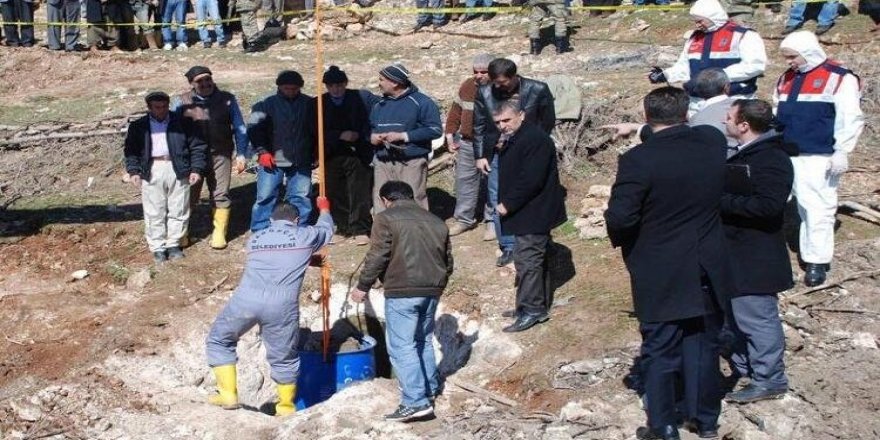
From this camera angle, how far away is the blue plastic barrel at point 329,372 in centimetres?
818

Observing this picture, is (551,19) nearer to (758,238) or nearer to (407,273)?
(407,273)

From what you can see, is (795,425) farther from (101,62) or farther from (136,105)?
(101,62)

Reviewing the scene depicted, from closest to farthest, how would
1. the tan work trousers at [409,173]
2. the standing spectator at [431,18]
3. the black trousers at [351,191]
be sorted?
the tan work trousers at [409,173] → the black trousers at [351,191] → the standing spectator at [431,18]

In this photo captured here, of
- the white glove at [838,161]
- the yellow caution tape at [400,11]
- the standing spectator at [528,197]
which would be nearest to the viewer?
the standing spectator at [528,197]

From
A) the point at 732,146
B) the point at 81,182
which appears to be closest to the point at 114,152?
the point at 81,182

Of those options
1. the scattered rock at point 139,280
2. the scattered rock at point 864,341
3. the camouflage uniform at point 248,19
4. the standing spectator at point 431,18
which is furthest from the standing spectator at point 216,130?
the standing spectator at point 431,18

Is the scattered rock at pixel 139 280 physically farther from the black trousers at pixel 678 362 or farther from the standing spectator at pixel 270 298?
the black trousers at pixel 678 362

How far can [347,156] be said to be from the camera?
9938 mm

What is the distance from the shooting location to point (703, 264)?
18.6ft

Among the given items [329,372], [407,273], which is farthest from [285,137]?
[407,273]

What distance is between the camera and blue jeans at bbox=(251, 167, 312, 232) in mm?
9781

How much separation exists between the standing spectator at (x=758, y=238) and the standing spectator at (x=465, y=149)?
327cm

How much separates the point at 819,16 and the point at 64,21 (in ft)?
40.9

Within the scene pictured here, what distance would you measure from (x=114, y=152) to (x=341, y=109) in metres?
3.98
